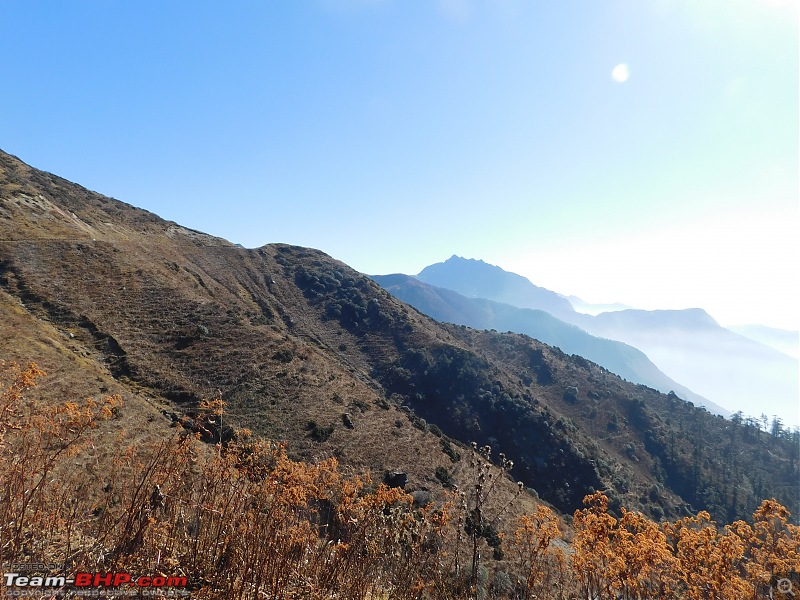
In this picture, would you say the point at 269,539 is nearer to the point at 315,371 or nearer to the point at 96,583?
the point at 96,583

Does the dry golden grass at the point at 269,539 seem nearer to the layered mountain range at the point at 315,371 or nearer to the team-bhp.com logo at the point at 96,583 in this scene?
the team-bhp.com logo at the point at 96,583

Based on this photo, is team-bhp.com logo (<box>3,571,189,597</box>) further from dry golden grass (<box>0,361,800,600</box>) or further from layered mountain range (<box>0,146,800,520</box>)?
layered mountain range (<box>0,146,800,520</box>)

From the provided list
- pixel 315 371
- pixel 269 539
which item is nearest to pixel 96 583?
pixel 269 539

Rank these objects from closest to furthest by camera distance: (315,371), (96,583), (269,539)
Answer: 1. (96,583)
2. (269,539)
3. (315,371)

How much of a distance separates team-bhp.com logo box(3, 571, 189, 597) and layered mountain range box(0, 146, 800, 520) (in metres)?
1.46

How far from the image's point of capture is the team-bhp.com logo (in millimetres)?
3488

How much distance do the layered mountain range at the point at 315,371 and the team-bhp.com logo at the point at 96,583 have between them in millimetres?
1456

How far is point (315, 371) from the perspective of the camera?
112 ft

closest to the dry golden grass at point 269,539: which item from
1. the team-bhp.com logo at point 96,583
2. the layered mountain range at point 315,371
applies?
the team-bhp.com logo at point 96,583

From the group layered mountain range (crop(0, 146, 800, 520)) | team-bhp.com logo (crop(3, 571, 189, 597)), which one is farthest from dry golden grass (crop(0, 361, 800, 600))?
layered mountain range (crop(0, 146, 800, 520))

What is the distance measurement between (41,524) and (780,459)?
113883mm

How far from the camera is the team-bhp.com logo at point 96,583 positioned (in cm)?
349

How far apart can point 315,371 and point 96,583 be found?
3099cm

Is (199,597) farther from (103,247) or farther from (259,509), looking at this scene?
(103,247)
